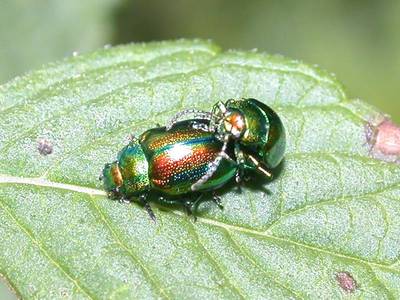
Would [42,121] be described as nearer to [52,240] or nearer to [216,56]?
[52,240]

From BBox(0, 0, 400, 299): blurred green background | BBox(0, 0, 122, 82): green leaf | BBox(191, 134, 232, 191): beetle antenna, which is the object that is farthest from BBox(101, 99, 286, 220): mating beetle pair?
BBox(0, 0, 400, 299): blurred green background

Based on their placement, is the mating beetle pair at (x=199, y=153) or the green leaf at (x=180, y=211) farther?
the mating beetle pair at (x=199, y=153)

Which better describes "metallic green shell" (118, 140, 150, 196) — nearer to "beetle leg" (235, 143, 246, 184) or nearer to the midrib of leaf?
the midrib of leaf

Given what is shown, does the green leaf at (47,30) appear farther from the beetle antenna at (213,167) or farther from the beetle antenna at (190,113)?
the beetle antenna at (213,167)

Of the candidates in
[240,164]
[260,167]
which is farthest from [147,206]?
[260,167]

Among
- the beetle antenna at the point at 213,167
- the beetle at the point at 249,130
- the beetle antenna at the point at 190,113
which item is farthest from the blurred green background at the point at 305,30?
the beetle antenna at the point at 213,167

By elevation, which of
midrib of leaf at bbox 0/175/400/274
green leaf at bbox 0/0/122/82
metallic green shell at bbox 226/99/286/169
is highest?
green leaf at bbox 0/0/122/82

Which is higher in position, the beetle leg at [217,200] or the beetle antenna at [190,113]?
the beetle antenna at [190,113]

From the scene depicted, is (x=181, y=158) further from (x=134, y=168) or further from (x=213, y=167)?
(x=134, y=168)

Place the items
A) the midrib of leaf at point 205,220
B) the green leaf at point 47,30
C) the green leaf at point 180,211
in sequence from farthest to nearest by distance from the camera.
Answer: the green leaf at point 47,30
the midrib of leaf at point 205,220
the green leaf at point 180,211

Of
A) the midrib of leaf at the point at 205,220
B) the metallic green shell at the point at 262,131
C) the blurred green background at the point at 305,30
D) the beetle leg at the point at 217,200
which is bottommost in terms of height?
the midrib of leaf at the point at 205,220
